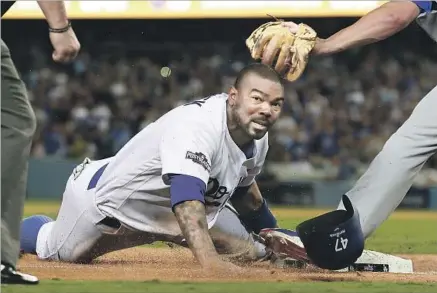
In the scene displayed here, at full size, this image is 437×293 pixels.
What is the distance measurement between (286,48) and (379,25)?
0.53m

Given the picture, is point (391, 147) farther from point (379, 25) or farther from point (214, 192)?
point (214, 192)

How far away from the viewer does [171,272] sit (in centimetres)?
502

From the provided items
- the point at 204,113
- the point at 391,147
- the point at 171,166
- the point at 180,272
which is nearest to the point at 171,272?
the point at 180,272

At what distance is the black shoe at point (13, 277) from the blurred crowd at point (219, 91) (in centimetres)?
A: 1155

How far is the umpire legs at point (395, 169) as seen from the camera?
16.9ft

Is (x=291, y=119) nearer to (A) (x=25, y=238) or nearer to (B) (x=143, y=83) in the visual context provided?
(B) (x=143, y=83)

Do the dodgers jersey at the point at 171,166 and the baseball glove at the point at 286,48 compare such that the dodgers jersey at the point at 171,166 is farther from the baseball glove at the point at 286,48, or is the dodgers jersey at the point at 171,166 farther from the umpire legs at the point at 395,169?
the umpire legs at the point at 395,169

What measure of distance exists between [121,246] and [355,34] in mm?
1818

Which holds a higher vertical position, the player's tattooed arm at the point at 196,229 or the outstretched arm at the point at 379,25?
the outstretched arm at the point at 379,25

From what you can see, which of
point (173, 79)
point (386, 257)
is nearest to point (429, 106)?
point (386, 257)

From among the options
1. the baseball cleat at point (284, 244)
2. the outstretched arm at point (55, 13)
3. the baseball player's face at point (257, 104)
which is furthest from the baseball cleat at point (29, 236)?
the outstretched arm at point (55, 13)

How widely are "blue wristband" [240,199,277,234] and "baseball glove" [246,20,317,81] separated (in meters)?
0.95

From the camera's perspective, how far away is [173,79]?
17922 millimetres

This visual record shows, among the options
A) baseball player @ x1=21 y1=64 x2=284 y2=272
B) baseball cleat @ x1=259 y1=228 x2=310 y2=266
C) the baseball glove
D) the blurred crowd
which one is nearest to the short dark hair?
baseball player @ x1=21 y1=64 x2=284 y2=272
